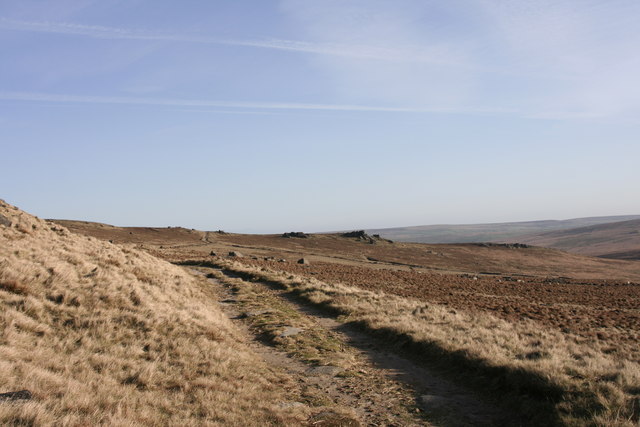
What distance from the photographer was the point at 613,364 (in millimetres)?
10156

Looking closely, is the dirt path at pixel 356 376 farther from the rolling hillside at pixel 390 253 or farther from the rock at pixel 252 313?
the rolling hillside at pixel 390 253

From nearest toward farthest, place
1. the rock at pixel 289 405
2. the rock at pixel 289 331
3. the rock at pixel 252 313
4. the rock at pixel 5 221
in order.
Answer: the rock at pixel 289 405
the rock at pixel 289 331
the rock at pixel 252 313
the rock at pixel 5 221

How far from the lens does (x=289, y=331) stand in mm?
14305

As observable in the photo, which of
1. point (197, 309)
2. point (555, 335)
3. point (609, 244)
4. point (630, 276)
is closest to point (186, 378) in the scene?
point (197, 309)

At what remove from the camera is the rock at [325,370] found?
32.9ft

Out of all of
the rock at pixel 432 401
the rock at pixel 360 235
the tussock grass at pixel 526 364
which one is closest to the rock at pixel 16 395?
the rock at pixel 432 401

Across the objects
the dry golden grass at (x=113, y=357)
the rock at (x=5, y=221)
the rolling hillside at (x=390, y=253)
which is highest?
the rock at (x=5, y=221)

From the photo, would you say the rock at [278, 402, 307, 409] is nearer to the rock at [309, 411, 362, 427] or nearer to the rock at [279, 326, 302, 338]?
the rock at [309, 411, 362, 427]

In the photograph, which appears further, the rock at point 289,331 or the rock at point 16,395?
the rock at point 289,331

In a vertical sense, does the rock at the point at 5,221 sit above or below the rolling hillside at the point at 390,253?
above

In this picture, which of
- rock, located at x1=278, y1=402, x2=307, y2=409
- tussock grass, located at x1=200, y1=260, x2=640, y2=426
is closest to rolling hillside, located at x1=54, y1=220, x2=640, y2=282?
tussock grass, located at x1=200, y1=260, x2=640, y2=426

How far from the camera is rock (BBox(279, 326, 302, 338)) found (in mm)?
13684

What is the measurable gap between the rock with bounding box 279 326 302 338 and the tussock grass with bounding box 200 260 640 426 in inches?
116

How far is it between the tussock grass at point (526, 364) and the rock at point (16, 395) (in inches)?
344
